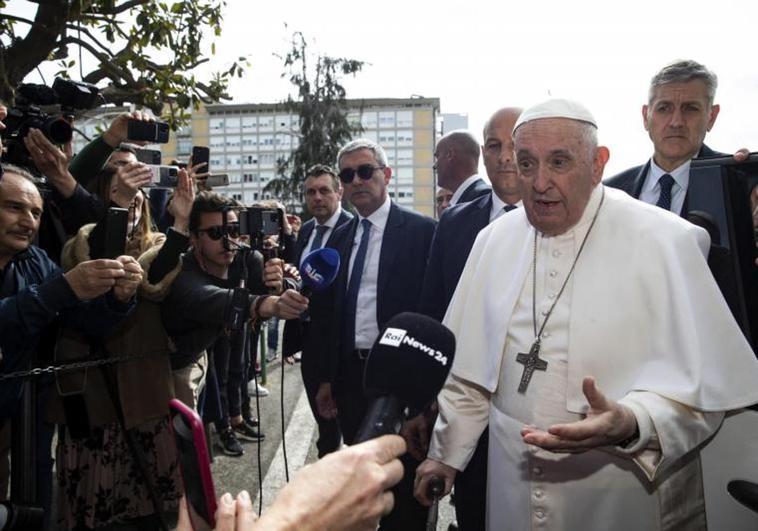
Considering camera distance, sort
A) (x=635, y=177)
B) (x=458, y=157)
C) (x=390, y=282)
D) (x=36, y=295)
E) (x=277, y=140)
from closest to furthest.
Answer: (x=36, y=295) < (x=635, y=177) < (x=390, y=282) < (x=458, y=157) < (x=277, y=140)

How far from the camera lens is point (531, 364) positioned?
2.22m

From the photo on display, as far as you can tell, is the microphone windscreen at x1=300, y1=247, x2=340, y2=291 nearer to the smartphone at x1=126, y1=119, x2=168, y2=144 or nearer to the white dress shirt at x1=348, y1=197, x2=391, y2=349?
the white dress shirt at x1=348, y1=197, x2=391, y2=349

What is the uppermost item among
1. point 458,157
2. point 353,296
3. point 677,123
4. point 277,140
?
point 277,140

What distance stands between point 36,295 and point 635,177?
3050 mm

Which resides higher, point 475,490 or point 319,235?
point 319,235

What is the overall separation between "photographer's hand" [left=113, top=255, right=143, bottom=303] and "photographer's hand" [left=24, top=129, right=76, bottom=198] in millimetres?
699

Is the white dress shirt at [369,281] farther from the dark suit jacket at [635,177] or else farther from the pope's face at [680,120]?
the pope's face at [680,120]

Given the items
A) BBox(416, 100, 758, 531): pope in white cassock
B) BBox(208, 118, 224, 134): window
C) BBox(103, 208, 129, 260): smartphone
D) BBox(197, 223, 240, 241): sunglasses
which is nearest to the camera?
BBox(416, 100, 758, 531): pope in white cassock

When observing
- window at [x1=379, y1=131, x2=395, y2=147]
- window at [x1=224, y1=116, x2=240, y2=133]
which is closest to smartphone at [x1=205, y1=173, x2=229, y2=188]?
window at [x1=379, y1=131, x2=395, y2=147]

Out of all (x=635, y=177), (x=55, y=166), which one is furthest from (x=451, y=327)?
(x=55, y=166)

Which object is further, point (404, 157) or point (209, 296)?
point (404, 157)

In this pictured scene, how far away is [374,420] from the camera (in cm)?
135

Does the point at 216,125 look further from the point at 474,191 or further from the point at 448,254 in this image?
the point at 448,254

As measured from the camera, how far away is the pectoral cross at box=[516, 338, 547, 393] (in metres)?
2.21
